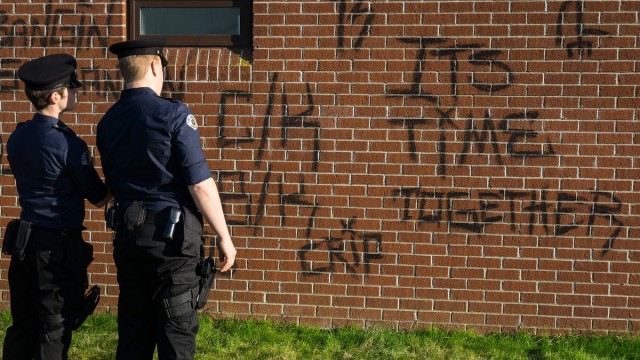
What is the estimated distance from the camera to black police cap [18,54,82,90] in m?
3.39

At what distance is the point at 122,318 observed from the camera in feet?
10.8

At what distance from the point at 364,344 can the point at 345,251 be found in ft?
2.21

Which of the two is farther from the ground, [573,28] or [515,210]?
[573,28]

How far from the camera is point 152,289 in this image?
3.25 metres

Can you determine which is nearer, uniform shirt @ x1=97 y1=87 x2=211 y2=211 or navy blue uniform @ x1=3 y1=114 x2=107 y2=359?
uniform shirt @ x1=97 y1=87 x2=211 y2=211

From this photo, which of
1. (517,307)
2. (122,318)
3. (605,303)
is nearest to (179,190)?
(122,318)

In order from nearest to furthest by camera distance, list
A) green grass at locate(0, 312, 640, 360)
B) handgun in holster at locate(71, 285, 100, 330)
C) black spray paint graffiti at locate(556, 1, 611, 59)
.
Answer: handgun in holster at locate(71, 285, 100, 330) < green grass at locate(0, 312, 640, 360) < black spray paint graffiti at locate(556, 1, 611, 59)

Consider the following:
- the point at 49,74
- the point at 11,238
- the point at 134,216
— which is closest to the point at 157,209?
the point at 134,216

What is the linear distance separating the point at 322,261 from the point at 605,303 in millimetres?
1969

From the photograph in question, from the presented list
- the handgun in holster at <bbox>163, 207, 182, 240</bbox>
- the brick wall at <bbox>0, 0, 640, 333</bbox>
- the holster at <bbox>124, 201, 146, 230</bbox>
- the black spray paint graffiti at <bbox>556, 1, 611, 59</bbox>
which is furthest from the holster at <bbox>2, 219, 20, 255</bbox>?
the black spray paint graffiti at <bbox>556, 1, 611, 59</bbox>

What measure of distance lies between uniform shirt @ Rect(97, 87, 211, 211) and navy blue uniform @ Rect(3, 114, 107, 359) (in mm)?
262

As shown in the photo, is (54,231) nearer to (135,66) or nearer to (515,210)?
(135,66)

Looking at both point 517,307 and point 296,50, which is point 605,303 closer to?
point 517,307

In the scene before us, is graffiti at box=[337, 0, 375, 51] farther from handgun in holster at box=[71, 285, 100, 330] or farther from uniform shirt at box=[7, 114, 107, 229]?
handgun in holster at box=[71, 285, 100, 330]
